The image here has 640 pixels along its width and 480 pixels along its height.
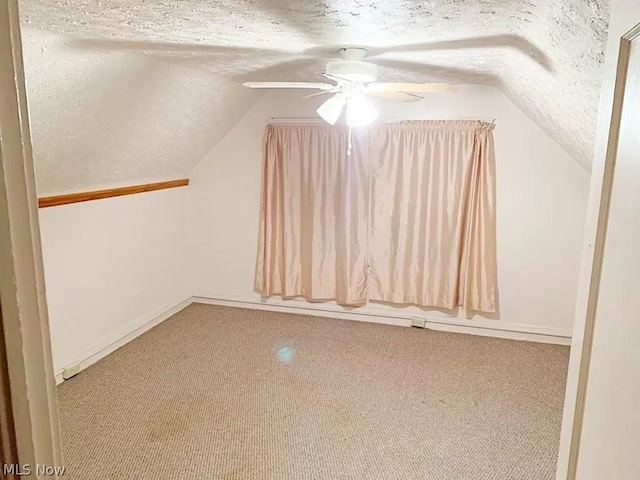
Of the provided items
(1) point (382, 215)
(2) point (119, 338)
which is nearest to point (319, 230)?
(1) point (382, 215)

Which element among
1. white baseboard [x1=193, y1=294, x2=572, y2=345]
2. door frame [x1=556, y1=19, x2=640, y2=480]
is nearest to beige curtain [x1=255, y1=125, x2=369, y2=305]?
white baseboard [x1=193, y1=294, x2=572, y2=345]

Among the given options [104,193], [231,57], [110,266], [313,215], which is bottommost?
[110,266]

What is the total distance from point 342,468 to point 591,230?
1803 mm

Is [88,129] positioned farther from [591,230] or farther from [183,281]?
[591,230]

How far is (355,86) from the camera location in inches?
95.0

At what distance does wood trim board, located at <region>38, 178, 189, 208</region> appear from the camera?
115 inches

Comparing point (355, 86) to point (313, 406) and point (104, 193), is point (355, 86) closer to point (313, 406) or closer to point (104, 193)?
point (313, 406)

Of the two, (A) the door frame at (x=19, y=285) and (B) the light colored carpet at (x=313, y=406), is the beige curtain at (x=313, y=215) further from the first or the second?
(A) the door frame at (x=19, y=285)

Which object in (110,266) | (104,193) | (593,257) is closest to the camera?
(593,257)

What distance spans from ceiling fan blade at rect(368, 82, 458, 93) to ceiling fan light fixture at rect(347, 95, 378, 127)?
13 cm

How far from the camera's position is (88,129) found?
259 centimetres

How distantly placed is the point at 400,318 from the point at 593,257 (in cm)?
329

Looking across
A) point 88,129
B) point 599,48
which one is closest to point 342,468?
point 599,48

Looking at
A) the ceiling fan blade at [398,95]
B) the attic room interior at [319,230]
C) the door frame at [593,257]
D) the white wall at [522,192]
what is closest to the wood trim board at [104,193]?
the attic room interior at [319,230]
